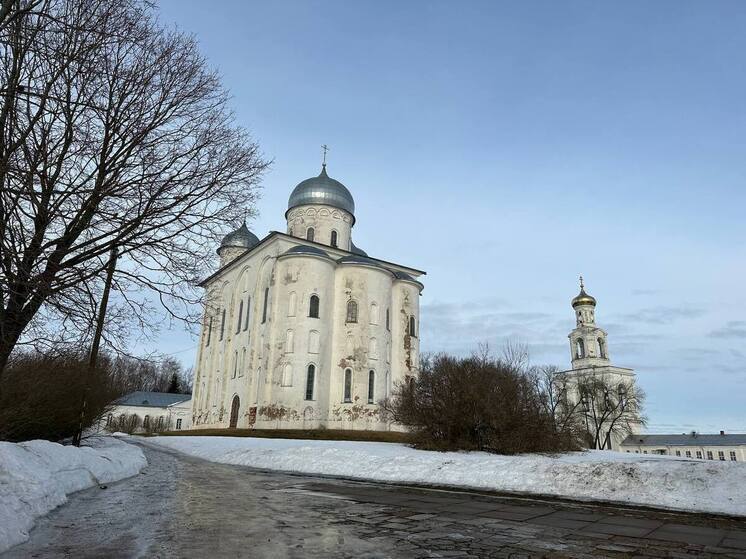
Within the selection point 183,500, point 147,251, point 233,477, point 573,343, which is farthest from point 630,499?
→ point 573,343

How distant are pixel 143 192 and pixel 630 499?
31.2 ft

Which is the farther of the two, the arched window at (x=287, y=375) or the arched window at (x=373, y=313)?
the arched window at (x=373, y=313)

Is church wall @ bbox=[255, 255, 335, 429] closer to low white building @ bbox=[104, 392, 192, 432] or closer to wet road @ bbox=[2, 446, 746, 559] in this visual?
wet road @ bbox=[2, 446, 746, 559]

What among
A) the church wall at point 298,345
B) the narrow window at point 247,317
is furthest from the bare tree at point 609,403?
the narrow window at point 247,317

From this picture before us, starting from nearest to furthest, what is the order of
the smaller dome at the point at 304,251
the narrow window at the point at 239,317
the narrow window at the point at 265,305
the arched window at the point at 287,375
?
the arched window at the point at 287,375, the smaller dome at the point at 304,251, the narrow window at the point at 265,305, the narrow window at the point at 239,317

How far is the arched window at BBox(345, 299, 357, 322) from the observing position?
34.9 metres

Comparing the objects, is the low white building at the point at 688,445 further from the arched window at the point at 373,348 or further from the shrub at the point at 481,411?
the shrub at the point at 481,411

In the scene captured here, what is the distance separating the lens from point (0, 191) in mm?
6055

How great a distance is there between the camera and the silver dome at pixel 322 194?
41.5 metres

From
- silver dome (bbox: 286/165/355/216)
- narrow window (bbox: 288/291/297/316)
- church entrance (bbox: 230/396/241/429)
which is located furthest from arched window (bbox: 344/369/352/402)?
silver dome (bbox: 286/165/355/216)

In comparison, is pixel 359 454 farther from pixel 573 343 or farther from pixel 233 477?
pixel 573 343

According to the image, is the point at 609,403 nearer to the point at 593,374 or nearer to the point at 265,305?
the point at 593,374

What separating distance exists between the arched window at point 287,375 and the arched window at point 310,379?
114 cm

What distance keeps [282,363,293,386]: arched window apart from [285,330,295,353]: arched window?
95 cm
